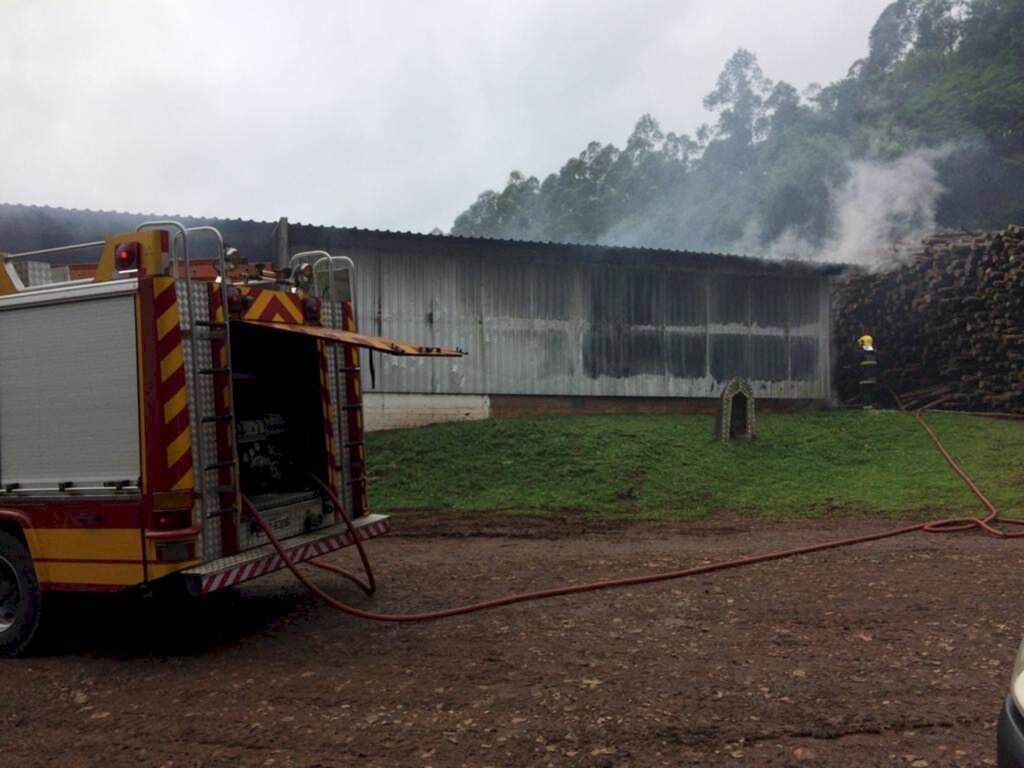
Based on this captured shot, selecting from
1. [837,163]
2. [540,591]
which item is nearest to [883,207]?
[837,163]

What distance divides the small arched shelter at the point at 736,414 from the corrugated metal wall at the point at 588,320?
3891 millimetres

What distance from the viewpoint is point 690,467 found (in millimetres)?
13117

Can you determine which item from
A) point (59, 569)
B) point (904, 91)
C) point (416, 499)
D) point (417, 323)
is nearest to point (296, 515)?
point (59, 569)

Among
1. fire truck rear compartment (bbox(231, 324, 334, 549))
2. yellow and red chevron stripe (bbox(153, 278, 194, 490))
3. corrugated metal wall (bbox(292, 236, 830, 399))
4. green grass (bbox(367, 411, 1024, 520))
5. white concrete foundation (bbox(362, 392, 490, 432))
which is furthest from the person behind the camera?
corrugated metal wall (bbox(292, 236, 830, 399))

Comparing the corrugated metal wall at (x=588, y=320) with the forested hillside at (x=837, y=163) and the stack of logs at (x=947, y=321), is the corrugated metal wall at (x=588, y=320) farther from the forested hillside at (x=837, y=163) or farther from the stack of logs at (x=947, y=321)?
the forested hillside at (x=837, y=163)

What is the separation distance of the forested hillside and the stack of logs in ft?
5.20

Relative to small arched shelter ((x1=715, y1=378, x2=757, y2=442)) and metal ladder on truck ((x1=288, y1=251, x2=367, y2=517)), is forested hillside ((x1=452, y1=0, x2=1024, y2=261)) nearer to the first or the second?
small arched shelter ((x1=715, y1=378, x2=757, y2=442))

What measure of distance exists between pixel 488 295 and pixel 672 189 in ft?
79.1

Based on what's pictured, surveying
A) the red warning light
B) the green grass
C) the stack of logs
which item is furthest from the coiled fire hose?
the stack of logs

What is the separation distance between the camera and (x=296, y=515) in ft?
22.3

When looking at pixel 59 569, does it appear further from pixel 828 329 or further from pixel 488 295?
pixel 828 329

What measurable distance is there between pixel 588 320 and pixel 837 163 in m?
12.5

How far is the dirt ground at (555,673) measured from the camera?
14.0 ft

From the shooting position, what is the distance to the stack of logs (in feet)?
56.4
